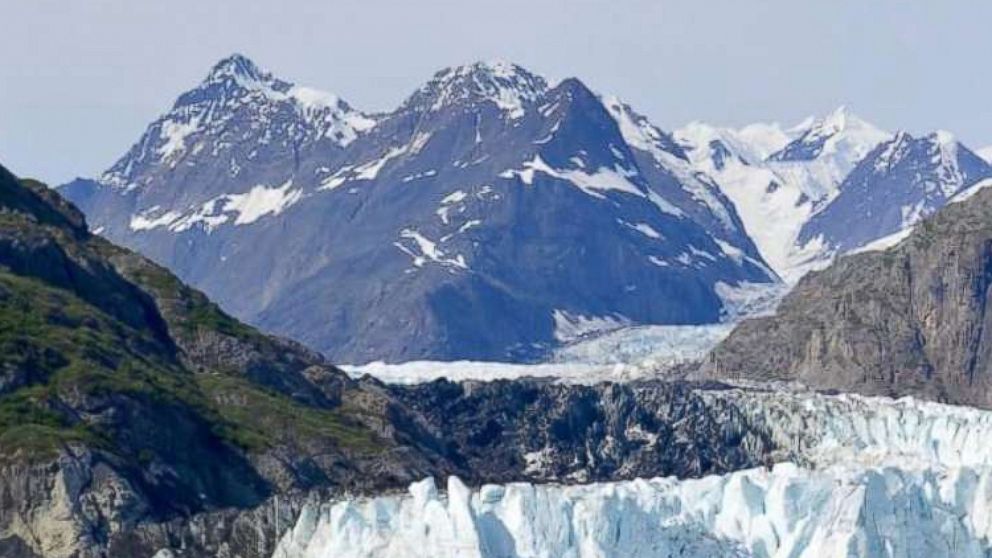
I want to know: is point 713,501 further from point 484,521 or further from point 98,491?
point 98,491

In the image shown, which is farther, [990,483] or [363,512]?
[990,483]

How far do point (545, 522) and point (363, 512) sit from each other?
10.1 metres

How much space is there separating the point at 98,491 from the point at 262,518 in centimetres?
1819

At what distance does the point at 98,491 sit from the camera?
7382 inches

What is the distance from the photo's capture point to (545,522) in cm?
16538

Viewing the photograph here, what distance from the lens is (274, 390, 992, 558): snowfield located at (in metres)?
160

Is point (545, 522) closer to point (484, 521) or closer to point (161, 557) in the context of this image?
point (484, 521)

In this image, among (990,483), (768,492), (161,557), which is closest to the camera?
(161,557)

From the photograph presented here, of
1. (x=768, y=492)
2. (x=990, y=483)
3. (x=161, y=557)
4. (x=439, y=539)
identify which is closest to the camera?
(x=439, y=539)

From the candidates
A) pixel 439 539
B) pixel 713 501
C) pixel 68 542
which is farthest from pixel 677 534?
pixel 68 542

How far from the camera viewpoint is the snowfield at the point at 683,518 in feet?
526

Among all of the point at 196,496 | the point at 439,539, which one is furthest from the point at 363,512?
the point at 196,496

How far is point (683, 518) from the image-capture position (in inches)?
6890

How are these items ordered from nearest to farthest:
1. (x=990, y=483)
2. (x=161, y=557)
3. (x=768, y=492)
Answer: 1. (x=161, y=557)
2. (x=768, y=492)
3. (x=990, y=483)
